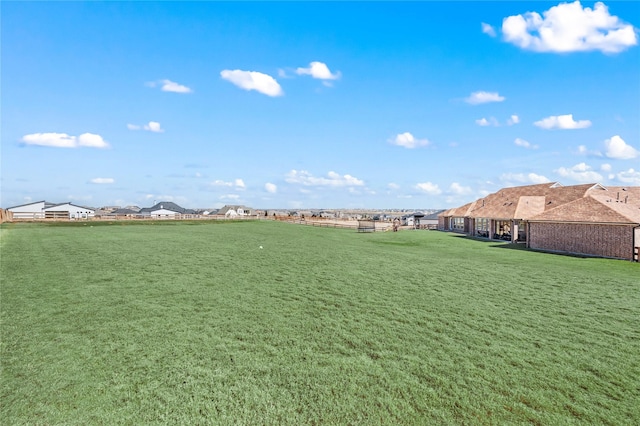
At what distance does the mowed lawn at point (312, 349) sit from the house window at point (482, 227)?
23983 millimetres

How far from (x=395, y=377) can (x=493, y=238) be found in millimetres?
32273

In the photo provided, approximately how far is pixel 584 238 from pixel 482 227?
A: 16386 mm

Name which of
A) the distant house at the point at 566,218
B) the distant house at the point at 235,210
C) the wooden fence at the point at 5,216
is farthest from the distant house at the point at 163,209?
the distant house at the point at 566,218

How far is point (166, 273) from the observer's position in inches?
513

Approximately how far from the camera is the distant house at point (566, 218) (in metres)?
20.0

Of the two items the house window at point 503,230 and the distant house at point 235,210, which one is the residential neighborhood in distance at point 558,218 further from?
the distant house at point 235,210

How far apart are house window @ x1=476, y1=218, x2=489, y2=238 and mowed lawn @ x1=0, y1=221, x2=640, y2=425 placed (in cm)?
2398

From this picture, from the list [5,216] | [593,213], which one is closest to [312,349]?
[593,213]

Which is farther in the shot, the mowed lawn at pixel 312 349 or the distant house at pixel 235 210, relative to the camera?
the distant house at pixel 235 210

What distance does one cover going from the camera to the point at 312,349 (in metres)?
6.61

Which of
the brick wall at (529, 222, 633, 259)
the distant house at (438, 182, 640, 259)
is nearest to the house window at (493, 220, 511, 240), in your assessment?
the distant house at (438, 182, 640, 259)

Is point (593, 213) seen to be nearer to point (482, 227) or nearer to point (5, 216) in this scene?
point (482, 227)

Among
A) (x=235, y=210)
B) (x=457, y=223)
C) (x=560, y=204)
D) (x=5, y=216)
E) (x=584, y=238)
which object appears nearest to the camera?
(x=584, y=238)

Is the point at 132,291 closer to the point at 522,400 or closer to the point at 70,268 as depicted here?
the point at 70,268
